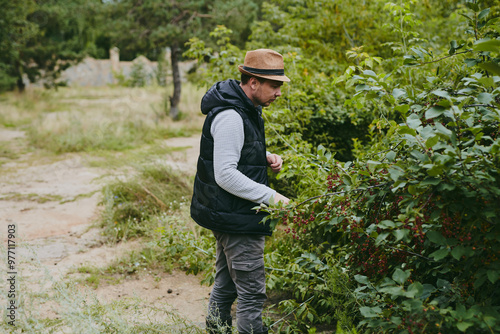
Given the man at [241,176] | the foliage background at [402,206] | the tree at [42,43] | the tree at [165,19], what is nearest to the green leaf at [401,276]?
the foliage background at [402,206]

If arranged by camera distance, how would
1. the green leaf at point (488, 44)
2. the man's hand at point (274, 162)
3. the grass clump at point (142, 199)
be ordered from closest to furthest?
the green leaf at point (488, 44) → the man's hand at point (274, 162) → the grass clump at point (142, 199)

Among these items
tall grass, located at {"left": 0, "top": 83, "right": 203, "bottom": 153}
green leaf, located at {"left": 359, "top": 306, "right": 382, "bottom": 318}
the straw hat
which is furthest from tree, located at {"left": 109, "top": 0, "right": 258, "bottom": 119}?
green leaf, located at {"left": 359, "top": 306, "right": 382, "bottom": 318}

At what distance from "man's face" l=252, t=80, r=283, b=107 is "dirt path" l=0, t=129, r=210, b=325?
57.3 inches

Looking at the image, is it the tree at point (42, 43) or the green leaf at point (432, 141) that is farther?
the tree at point (42, 43)

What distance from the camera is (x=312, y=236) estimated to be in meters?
3.14

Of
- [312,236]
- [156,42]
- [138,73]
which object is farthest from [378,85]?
[138,73]

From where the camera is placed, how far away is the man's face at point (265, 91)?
7.91ft

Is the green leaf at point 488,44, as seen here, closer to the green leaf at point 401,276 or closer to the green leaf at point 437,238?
the green leaf at point 437,238

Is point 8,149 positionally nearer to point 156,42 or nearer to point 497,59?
point 156,42

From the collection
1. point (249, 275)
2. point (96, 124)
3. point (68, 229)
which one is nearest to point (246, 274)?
point (249, 275)

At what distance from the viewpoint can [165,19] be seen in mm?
12711

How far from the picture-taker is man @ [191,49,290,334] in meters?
2.25

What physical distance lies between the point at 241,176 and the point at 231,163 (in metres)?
0.09

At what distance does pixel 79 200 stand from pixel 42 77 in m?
16.2
